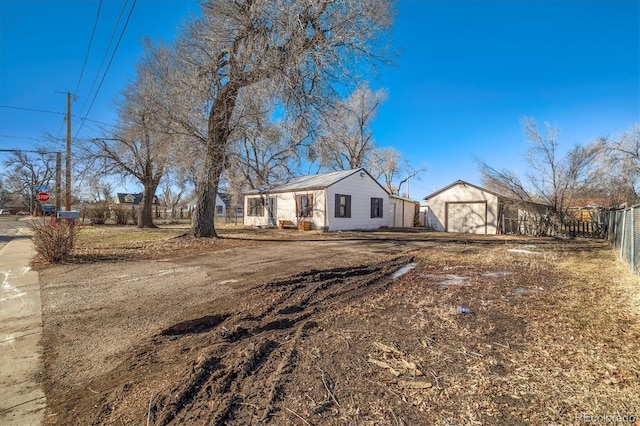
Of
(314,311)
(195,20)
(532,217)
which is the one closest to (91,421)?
(314,311)

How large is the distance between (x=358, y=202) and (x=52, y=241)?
1508cm

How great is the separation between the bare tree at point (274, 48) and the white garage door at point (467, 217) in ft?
42.5

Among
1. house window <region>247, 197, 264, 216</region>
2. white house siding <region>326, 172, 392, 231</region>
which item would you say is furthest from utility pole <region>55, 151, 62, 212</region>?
white house siding <region>326, 172, 392, 231</region>

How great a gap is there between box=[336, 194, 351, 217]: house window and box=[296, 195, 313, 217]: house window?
1.60m

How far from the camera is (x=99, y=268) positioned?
280 inches

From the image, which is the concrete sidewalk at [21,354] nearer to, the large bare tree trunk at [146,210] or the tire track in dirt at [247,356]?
the tire track in dirt at [247,356]

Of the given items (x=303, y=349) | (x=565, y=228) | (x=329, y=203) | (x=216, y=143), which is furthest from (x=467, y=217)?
(x=303, y=349)

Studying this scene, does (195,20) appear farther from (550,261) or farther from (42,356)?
(550,261)

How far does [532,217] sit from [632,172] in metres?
8.92

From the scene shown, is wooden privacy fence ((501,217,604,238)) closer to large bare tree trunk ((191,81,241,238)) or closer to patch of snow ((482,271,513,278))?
patch of snow ((482,271,513,278))

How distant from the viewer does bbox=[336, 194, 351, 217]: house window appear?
18.4 meters

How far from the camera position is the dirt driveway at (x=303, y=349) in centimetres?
215

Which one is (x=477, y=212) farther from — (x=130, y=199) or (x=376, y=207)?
(x=130, y=199)

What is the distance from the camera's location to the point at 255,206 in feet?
75.9
